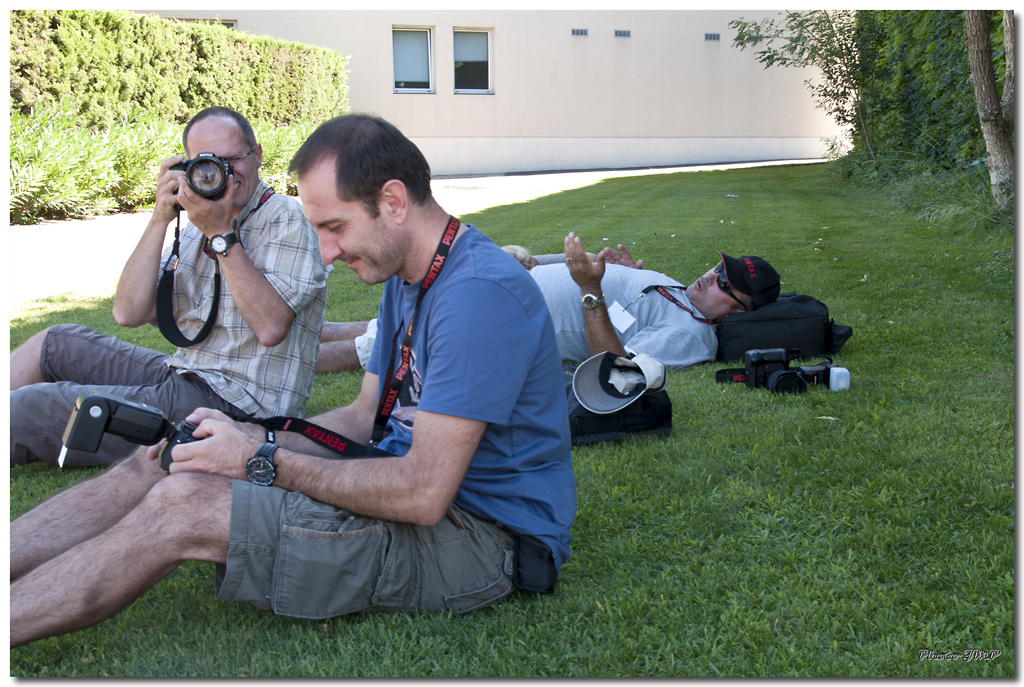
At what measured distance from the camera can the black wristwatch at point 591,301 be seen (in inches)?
174

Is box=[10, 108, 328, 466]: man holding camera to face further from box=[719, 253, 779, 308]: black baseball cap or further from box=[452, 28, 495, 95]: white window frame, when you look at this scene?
box=[452, 28, 495, 95]: white window frame

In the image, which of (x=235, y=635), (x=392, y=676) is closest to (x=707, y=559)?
(x=392, y=676)

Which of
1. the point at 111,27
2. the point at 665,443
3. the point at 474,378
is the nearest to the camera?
the point at 474,378

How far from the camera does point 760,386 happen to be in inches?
180

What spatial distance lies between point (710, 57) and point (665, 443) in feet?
82.7

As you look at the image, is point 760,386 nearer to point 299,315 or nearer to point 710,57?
point 299,315

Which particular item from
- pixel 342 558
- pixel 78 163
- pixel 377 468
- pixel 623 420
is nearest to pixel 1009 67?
pixel 623 420

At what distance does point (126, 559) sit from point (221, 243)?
4.25 ft

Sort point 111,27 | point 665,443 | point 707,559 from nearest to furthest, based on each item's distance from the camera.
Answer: point 707,559 → point 665,443 → point 111,27

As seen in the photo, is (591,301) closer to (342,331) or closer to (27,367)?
(342,331)

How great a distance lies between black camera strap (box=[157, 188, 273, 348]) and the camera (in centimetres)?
315

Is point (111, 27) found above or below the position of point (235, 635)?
above

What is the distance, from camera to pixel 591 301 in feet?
14.5

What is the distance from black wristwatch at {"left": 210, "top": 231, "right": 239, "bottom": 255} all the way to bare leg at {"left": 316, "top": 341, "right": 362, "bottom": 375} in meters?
2.12
